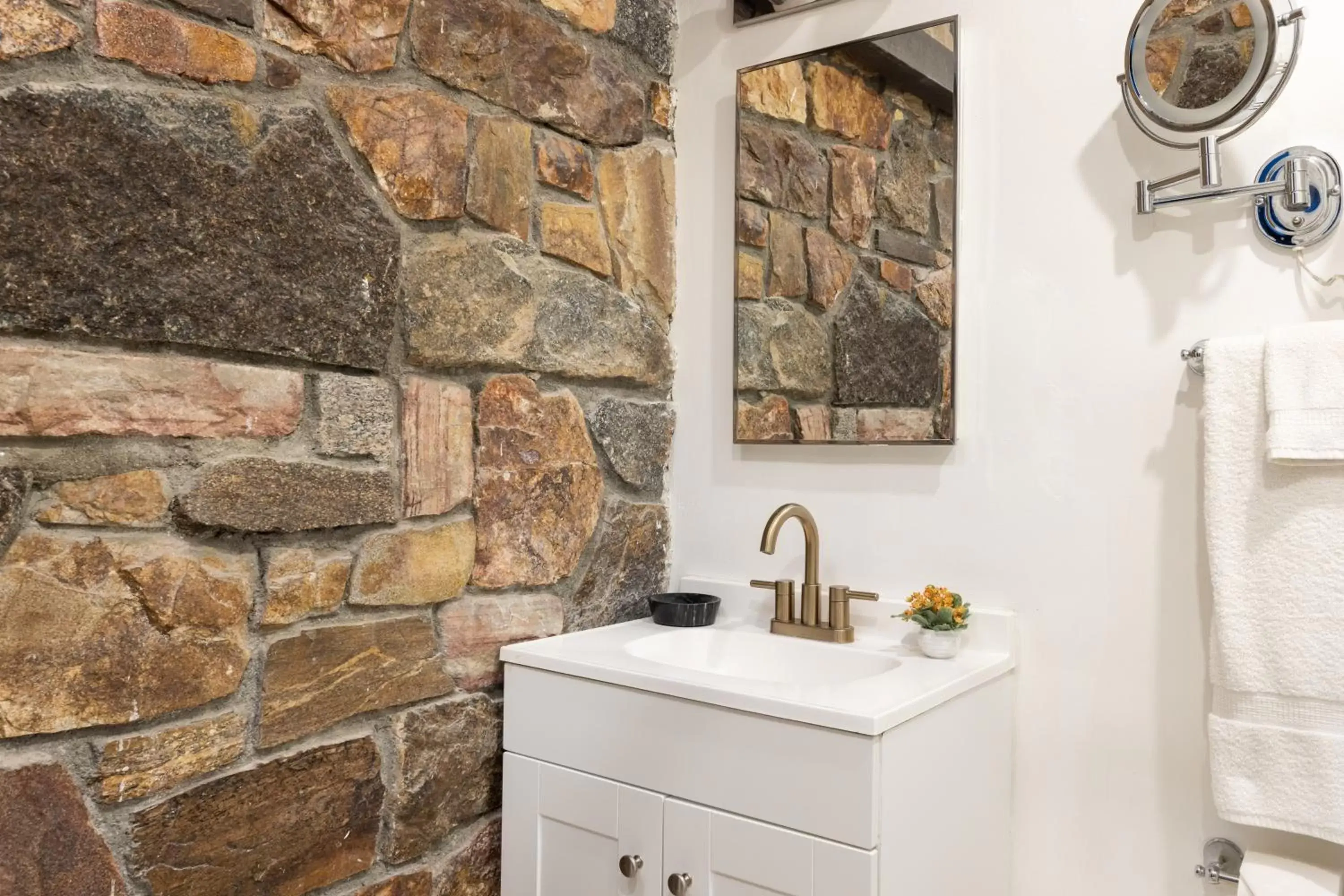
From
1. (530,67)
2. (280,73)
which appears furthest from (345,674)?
(530,67)

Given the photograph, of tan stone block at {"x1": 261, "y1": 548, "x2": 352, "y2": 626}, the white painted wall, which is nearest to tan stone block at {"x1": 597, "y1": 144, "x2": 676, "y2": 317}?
the white painted wall

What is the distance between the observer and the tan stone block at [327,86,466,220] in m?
1.37

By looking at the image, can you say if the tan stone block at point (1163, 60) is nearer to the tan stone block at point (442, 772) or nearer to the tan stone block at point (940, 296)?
the tan stone block at point (940, 296)

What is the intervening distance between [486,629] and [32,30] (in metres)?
1.02

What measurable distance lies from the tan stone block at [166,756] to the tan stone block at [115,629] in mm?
31

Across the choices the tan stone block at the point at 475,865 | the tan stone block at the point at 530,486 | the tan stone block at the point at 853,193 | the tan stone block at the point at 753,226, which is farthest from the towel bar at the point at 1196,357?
the tan stone block at the point at 475,865

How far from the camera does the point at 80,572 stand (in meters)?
1.09

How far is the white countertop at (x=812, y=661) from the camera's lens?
121 centimetres

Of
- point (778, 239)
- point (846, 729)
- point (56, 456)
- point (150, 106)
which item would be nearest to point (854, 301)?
point (778, 239)

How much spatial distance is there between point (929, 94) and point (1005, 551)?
2.64 feet

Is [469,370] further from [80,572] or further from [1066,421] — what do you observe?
[1066,421]

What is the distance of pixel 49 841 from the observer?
3.50ft

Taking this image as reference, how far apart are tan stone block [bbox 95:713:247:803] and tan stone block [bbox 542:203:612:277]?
3.02 ft

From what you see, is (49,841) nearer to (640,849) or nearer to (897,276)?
(640,849)
